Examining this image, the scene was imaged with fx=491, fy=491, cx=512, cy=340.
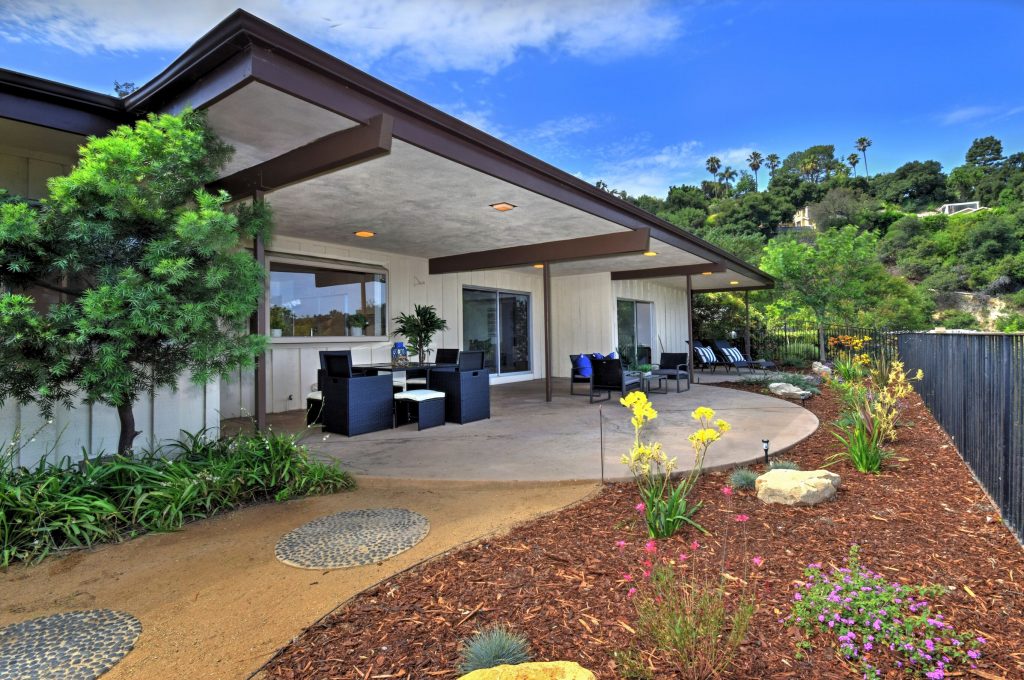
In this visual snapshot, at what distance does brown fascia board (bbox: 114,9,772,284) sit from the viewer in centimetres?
254

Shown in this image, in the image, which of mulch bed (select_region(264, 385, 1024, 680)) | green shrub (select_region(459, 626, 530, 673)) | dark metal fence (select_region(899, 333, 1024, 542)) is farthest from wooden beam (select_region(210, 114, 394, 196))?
dark metal fence (select_region(899, 333, 1024, 542))

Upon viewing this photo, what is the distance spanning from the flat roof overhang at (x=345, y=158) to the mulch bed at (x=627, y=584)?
103 inches

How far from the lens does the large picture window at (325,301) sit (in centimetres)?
683

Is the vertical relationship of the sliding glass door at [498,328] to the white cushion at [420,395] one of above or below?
above

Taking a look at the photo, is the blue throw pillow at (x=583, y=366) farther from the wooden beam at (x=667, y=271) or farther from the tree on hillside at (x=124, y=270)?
the tree on hillside at (x=124, y=270)

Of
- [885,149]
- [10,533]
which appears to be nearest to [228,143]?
[10,533]

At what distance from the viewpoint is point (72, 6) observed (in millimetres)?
5125

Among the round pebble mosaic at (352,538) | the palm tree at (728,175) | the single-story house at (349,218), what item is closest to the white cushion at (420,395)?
the single-story house at (349,218)

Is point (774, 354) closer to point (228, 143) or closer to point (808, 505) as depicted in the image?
point (808, 505)

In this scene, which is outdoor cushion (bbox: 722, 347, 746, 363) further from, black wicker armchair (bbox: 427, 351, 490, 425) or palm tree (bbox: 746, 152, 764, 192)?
palm tree (bbox: 746, 152, 764, 192)

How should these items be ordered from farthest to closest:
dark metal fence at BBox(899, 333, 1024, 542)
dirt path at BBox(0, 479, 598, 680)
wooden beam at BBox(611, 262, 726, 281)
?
wooden beam at BBox(611, 262, 726, 281)
dark metal fence at BBox(899, 333, 1024, 542)
dirt path at BBox(0, 479, 598, 680)

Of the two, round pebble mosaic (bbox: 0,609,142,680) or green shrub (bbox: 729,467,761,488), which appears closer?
round pebble mosaic (bbox: 0,609,142,680)

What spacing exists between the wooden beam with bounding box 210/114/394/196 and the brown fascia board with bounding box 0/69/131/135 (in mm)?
867

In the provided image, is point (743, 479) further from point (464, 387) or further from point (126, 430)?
point (126, 430)
